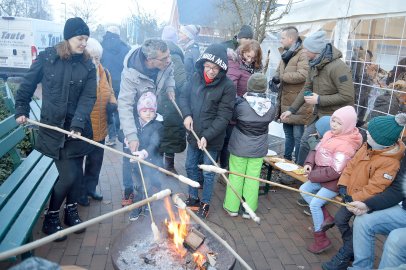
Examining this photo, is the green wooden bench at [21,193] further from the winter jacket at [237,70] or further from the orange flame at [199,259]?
the winter jacket at [237,70]

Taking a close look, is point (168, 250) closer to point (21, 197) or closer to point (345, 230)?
point (21, 197)

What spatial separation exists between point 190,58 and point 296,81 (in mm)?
1885

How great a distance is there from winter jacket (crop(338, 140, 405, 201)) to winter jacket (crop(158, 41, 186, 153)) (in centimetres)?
247

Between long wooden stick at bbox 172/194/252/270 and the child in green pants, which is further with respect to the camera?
the child in green pants

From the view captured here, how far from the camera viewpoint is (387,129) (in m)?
3.18

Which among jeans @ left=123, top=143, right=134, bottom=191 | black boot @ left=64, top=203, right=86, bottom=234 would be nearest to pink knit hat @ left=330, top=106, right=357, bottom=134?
jeans @ left=123, top=143, right=134, bottom=191

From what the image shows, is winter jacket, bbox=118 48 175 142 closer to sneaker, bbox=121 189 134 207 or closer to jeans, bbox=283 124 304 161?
sneaker, bbox=121 189 134 207

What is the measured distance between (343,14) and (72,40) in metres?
5.20

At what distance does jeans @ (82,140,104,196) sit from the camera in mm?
4500

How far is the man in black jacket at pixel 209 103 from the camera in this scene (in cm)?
Result: 405

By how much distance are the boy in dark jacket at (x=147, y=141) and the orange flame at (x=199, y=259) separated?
47.7 inches

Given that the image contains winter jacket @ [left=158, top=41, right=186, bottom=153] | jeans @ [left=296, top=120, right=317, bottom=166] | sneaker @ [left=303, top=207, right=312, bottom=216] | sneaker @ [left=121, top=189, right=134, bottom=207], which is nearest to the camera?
sneaker @ [left=121, top=189, right=134, bottom=207]

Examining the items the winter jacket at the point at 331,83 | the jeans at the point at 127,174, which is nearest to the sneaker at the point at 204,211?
the jeans at the point at 127,174

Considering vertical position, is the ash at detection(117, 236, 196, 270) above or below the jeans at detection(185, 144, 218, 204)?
below
